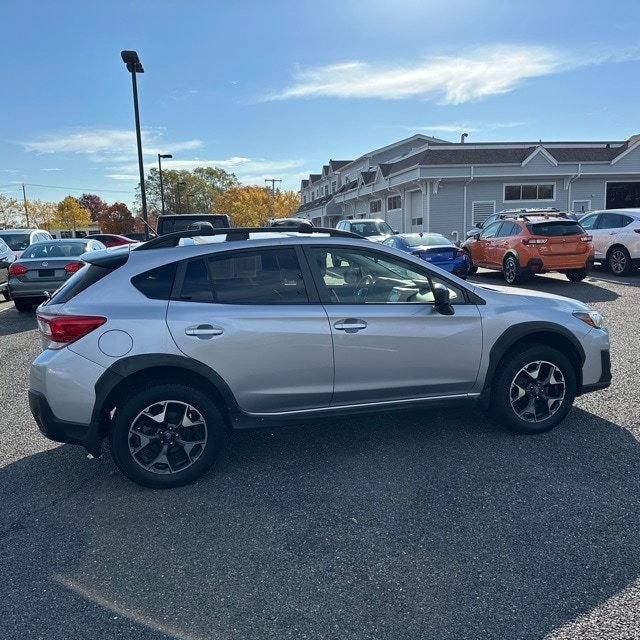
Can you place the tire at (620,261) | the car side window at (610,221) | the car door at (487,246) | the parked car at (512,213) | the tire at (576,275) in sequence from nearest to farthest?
the tire at (576,275) < the tire at (620,261) < the car side window at (610,221) < the car door at (487,246) < the parked car at (512,213)

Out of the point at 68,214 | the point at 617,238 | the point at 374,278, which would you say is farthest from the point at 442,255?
the point at 68,214

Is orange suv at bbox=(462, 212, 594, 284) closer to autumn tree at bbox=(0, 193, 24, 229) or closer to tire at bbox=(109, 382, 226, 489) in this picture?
tire at bbox=(109, 382, 226, 489)

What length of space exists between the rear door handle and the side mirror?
5.22 ft

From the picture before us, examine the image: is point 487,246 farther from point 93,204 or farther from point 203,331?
point 93,204

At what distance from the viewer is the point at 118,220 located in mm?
85312

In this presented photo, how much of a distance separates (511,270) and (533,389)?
9.83 m

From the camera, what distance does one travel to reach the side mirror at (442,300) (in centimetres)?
401

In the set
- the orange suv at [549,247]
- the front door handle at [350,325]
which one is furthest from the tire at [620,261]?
the front door handle at [350,325]

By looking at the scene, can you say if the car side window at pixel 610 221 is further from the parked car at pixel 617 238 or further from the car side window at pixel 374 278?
the car side window at pixel 374 278

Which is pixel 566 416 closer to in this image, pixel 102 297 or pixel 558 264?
pixel 102 297

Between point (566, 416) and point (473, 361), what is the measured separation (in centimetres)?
123

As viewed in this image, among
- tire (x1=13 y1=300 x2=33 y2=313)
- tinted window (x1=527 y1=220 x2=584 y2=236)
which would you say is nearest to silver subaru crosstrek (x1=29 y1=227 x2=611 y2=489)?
tire (x1=13 y1=300 x2=33 y2=313)

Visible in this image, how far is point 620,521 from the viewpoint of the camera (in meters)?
3.16

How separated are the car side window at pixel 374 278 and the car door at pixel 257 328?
243 mm
